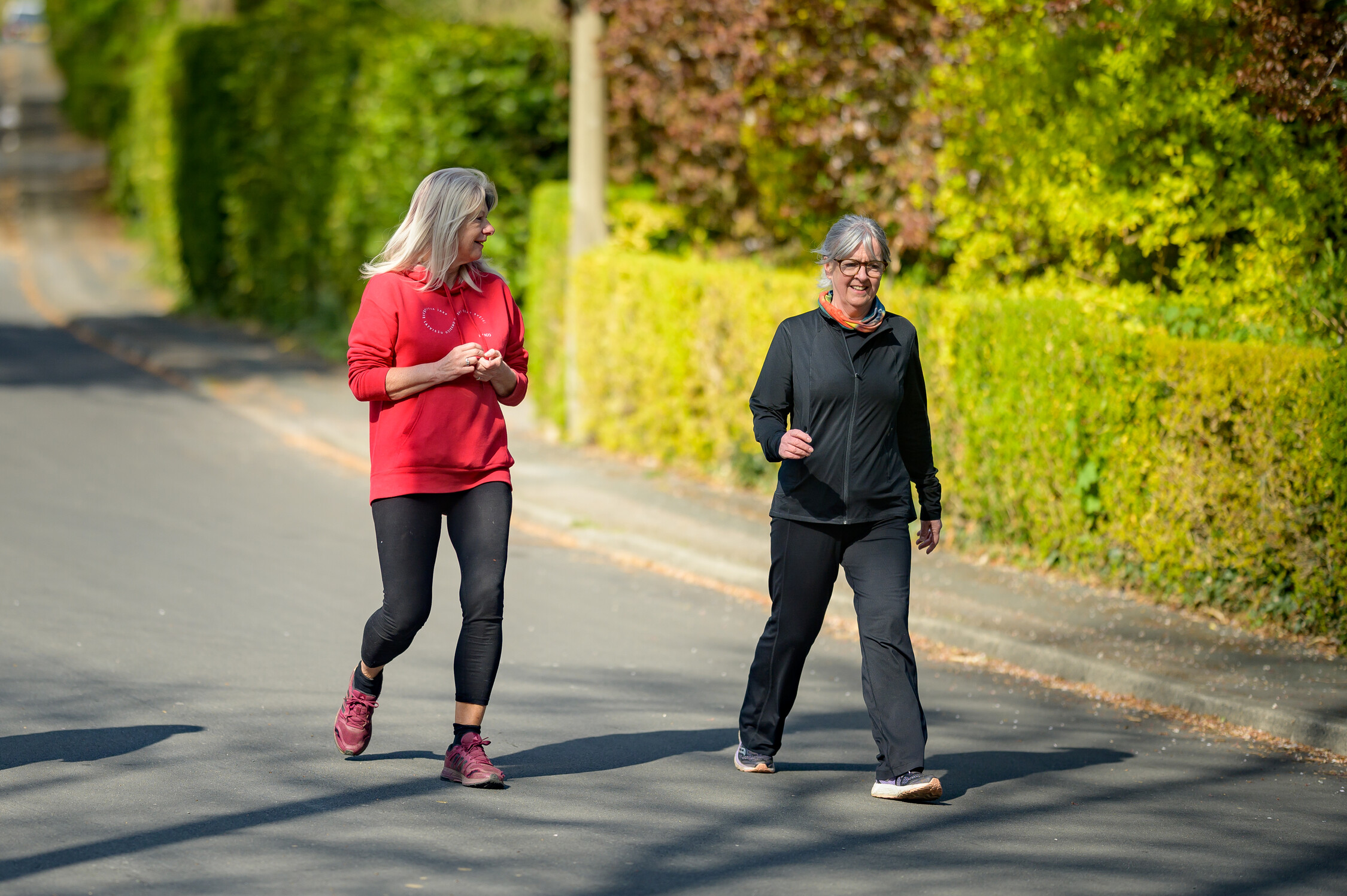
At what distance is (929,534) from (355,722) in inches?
82.5

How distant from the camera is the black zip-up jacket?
5.75m

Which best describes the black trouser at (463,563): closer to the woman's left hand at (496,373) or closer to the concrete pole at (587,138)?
the woman's left hand at (496,373)

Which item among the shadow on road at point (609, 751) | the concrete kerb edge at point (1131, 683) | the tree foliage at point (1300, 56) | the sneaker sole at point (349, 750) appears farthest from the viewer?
the tree foliage at point (1300, 56)

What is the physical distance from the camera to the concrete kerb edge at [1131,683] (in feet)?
22.6

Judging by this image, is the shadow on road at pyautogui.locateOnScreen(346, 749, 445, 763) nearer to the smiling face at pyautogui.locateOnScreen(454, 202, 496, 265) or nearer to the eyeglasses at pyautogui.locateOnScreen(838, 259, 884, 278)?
the smiling face at pyautogui.locateOnScreen(454, 202, 496, 265)

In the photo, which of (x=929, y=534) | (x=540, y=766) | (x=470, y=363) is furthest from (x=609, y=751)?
(x=470, y=363)

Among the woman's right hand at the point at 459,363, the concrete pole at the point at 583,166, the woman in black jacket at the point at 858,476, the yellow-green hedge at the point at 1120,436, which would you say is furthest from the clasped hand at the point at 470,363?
the concrete pole at the point at 583,166

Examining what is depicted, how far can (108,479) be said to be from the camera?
12133mm

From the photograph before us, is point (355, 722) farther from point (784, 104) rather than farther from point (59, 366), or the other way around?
point (59, 366)

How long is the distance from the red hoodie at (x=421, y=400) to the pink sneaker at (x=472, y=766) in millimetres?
857

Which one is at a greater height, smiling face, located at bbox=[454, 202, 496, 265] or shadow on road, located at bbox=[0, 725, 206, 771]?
smiling face, located at bbox=[454, 202, 496, 265]

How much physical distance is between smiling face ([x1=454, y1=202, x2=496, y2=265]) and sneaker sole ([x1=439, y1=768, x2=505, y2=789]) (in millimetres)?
1713

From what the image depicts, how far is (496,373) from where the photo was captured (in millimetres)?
5527

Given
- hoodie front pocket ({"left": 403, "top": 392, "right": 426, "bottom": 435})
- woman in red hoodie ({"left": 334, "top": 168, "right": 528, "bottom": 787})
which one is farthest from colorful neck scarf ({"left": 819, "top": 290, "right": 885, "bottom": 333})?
hoodie front pocket ({"left": 403, "top": 392, "right": 426, "bottom": 435})
